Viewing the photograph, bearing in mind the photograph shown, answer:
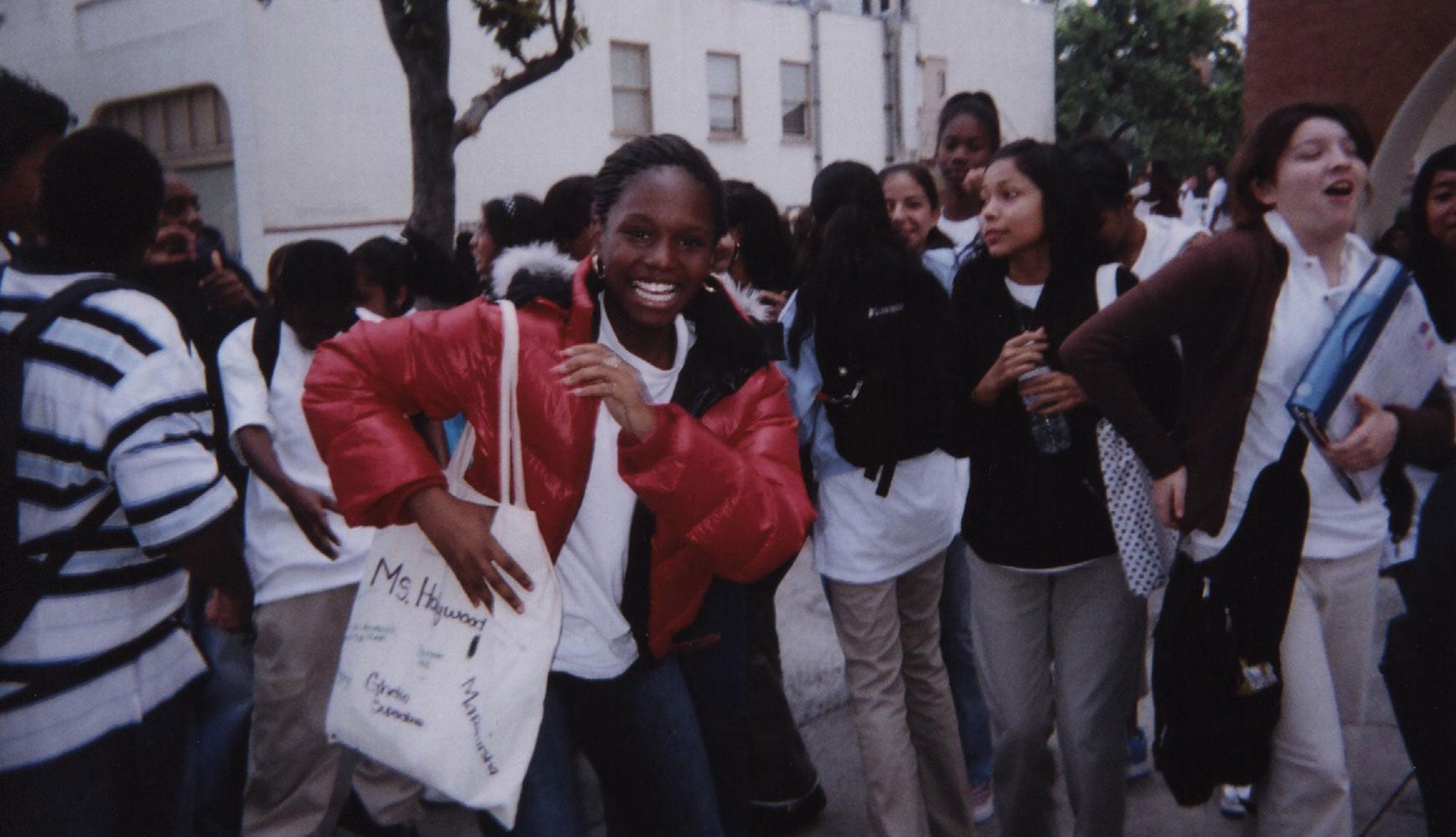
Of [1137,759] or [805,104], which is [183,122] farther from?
[1137,759]

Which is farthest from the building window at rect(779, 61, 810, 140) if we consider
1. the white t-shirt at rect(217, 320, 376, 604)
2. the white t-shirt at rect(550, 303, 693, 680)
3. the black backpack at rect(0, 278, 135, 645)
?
the black backpack at rect(0, 278, 135, 645)

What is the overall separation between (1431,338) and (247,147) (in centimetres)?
1486

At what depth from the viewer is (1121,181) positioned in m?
3.75

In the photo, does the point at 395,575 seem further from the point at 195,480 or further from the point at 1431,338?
the point at 1431,338

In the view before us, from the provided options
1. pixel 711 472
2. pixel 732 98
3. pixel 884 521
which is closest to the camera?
pixel 711 472

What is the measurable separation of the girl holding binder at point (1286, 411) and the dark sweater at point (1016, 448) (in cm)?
27

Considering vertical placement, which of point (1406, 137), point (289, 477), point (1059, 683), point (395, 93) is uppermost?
point (395, 93)

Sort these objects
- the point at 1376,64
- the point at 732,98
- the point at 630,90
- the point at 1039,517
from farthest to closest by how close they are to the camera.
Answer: the point at 732,98
the point at 630,90
the point at 1376,64
the point at 1039,517

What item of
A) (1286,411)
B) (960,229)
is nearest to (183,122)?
(960,229)

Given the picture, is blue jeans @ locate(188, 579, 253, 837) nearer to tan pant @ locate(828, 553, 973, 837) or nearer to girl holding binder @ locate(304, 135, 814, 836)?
girl holding binder @ locate(304, 135, 814, 836)

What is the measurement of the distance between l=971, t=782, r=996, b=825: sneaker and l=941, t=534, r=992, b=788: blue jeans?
0.04 ft

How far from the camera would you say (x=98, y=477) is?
2.16 metres

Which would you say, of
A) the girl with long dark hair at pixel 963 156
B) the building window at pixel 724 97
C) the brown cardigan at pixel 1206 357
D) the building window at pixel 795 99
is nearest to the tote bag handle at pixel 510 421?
the brown cardigan at pixel 1206 357

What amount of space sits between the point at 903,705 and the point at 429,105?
22.7ft
